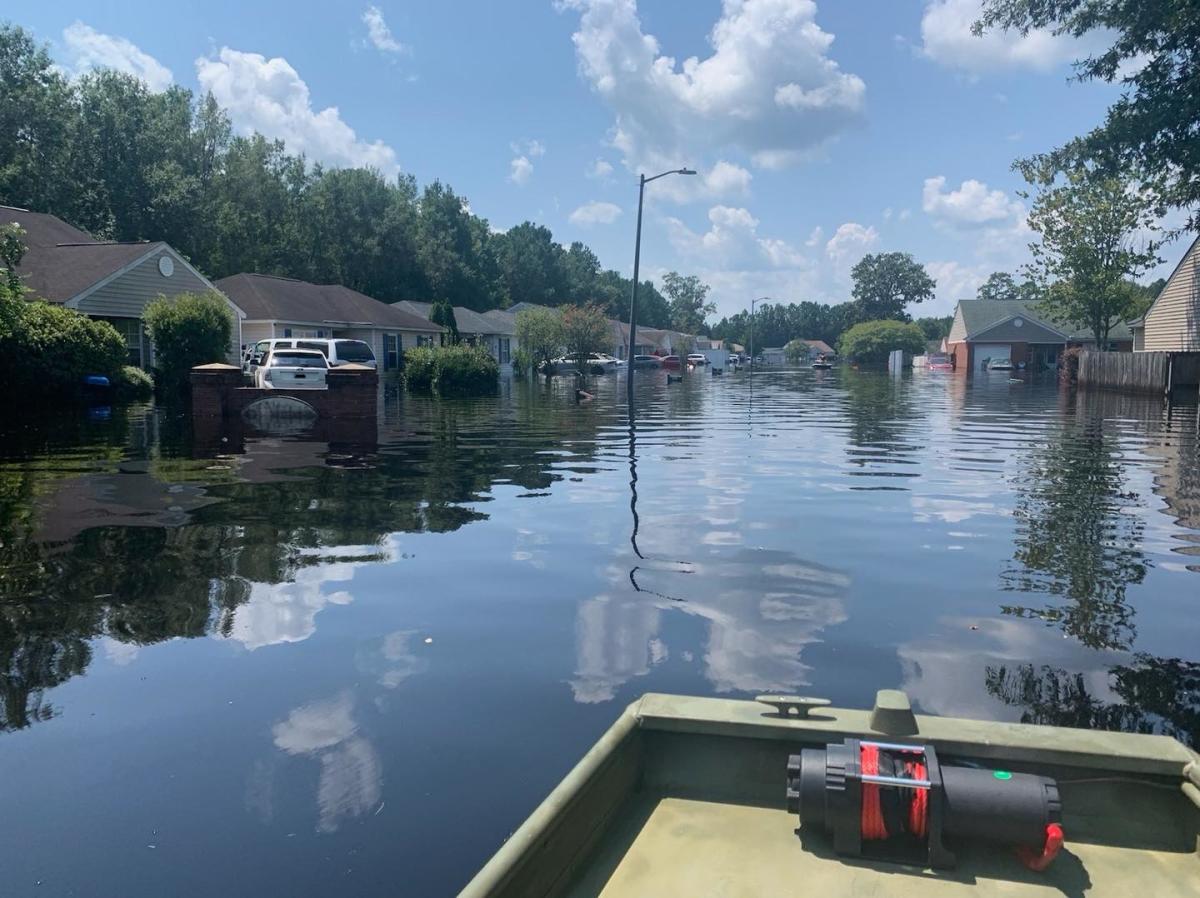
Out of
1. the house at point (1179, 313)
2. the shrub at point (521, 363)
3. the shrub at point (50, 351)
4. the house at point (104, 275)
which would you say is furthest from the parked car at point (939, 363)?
the shrub at point (50, 351)

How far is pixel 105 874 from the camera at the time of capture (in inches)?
151

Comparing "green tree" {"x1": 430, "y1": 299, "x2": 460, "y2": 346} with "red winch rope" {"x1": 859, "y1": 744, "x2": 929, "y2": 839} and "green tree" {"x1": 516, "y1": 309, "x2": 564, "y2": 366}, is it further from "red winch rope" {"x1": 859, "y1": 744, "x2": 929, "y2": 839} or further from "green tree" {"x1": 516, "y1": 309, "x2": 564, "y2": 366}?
"red winch rope" {"x1": 859, "y1": 744, "x2": 929, "y2": 839}

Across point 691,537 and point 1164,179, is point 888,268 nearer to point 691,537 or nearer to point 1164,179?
point 1164,179

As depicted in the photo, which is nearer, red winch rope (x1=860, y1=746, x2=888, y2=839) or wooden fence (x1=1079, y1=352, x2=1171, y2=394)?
red winch rope (x1=860, y1=746, x2=888, y2=839)

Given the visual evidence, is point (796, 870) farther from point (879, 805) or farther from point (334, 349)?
point (334, 349)

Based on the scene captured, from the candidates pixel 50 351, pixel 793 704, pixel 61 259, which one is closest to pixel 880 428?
pixel 793 704

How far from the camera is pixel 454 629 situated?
275 inches

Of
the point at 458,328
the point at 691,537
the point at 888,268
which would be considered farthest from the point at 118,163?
the point at 888,268

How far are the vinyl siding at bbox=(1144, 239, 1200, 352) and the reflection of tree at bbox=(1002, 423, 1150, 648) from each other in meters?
30.2

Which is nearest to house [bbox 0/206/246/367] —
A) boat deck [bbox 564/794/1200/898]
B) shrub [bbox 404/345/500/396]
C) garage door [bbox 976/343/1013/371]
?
shrub [bbox 404/345/500/396]

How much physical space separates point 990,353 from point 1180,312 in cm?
4643

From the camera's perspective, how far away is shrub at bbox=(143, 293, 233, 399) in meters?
34.9

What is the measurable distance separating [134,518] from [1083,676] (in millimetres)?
9748

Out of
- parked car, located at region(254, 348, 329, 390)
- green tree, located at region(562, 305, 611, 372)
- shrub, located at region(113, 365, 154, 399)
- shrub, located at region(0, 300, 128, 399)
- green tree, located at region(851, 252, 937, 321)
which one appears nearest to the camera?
shrub, located at region(0, 300, 128, 399)
